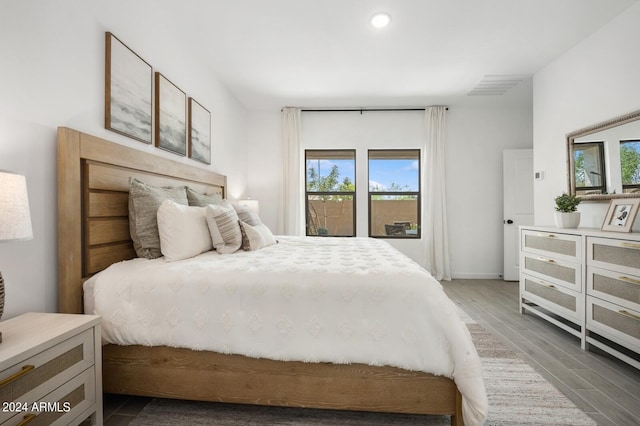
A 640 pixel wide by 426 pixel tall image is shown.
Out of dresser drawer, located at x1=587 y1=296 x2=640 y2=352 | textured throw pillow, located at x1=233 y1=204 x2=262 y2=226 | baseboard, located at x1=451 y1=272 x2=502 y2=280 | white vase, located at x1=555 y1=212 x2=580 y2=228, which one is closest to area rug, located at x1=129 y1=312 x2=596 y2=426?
dresser drawer, located at x1=587 y1=296 x2=640 y2=352

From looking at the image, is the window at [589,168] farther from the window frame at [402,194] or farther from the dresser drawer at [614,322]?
the window frame at [402,194]

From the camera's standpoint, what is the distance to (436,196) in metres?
4.54

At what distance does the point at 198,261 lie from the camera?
179cm

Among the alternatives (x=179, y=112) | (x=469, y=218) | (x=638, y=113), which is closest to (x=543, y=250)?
(x=638, y=113)

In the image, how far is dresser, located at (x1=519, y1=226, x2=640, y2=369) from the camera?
1945 millimetres

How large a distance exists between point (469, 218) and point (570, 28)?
2.67 metres

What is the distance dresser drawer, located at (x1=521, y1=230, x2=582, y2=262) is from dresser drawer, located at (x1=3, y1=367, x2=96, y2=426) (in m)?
3.29

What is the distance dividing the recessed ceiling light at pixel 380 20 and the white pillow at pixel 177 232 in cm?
215

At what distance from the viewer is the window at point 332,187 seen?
15.9 ft

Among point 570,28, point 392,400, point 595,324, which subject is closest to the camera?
point 392,400

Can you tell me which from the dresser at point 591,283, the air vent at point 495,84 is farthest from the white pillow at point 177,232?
the air vent at point 495,84

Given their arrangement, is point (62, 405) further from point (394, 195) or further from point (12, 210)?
point (394, 195)

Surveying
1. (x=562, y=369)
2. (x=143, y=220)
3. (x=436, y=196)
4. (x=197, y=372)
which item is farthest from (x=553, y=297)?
(x=143, y=220)

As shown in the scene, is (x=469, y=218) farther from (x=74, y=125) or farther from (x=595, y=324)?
(x=74, y=125)
